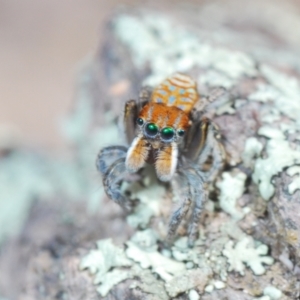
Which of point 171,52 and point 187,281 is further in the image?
point 171,52

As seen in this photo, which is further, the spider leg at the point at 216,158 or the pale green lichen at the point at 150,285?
the spider leg at the point at 216,158

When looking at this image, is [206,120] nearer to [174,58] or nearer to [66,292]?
[174,58]

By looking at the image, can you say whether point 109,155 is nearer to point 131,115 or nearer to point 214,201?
point 131,115

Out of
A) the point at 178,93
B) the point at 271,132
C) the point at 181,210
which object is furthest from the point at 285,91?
the point at 181,210

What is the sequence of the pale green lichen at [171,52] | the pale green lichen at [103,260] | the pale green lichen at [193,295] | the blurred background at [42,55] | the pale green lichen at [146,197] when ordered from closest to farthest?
the pale green lichen at [193,295]
the pale green lichen at [103,260]
the pale green lichen at [146,197]
the pale green lichen at [171,52]
the blurred background at [42,55]

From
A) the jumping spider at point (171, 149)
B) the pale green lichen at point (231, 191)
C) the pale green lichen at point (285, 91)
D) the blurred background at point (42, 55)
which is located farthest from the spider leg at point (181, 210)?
the blurred background at point (42, 55)

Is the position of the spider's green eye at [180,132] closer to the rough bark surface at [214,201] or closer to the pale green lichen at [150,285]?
the rough bark surface at [214,201]
